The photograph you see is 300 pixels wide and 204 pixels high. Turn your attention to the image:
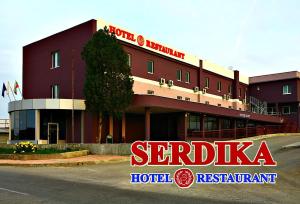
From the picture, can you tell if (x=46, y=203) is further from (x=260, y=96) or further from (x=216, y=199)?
(x=260, y=96)

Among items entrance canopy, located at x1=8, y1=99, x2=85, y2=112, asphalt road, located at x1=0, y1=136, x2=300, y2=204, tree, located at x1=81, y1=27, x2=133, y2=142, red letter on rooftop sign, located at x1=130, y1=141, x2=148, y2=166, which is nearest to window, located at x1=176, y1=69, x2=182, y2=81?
tree, located at x1=81, y1=27, x2=133, y2=142

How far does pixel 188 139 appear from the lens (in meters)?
38.8

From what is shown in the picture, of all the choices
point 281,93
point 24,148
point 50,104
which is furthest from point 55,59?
point 281,93

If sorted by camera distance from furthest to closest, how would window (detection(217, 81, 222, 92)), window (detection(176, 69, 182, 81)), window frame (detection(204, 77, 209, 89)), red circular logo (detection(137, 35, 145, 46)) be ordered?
window (detection(217, 81, 222, 92)) → window frame (detection(204, 77, 209, 89)) → window (detection(176, 69, 182, 81)) → red circular logo (detection(137, 35, 145, 46))

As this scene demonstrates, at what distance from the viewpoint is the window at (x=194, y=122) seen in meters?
41.9

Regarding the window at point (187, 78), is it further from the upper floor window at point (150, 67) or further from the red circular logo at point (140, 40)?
the red circular logo at point (140, 40)

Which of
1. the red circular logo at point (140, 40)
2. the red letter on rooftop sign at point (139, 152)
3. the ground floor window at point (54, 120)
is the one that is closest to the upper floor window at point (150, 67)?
the red circular logo at point (140, 40)

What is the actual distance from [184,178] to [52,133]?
1970cm

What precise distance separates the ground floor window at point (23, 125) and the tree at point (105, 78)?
578 cm

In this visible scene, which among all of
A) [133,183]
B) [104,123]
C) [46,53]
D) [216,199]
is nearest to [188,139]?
[104,123]

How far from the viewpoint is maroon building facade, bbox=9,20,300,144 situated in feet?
107

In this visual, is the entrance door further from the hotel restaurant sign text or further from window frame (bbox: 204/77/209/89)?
window frame (bbox: 204/77/209/89)

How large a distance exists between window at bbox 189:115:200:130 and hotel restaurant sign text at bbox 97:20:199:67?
6.80 meters

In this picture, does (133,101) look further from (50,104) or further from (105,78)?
(50,104)
